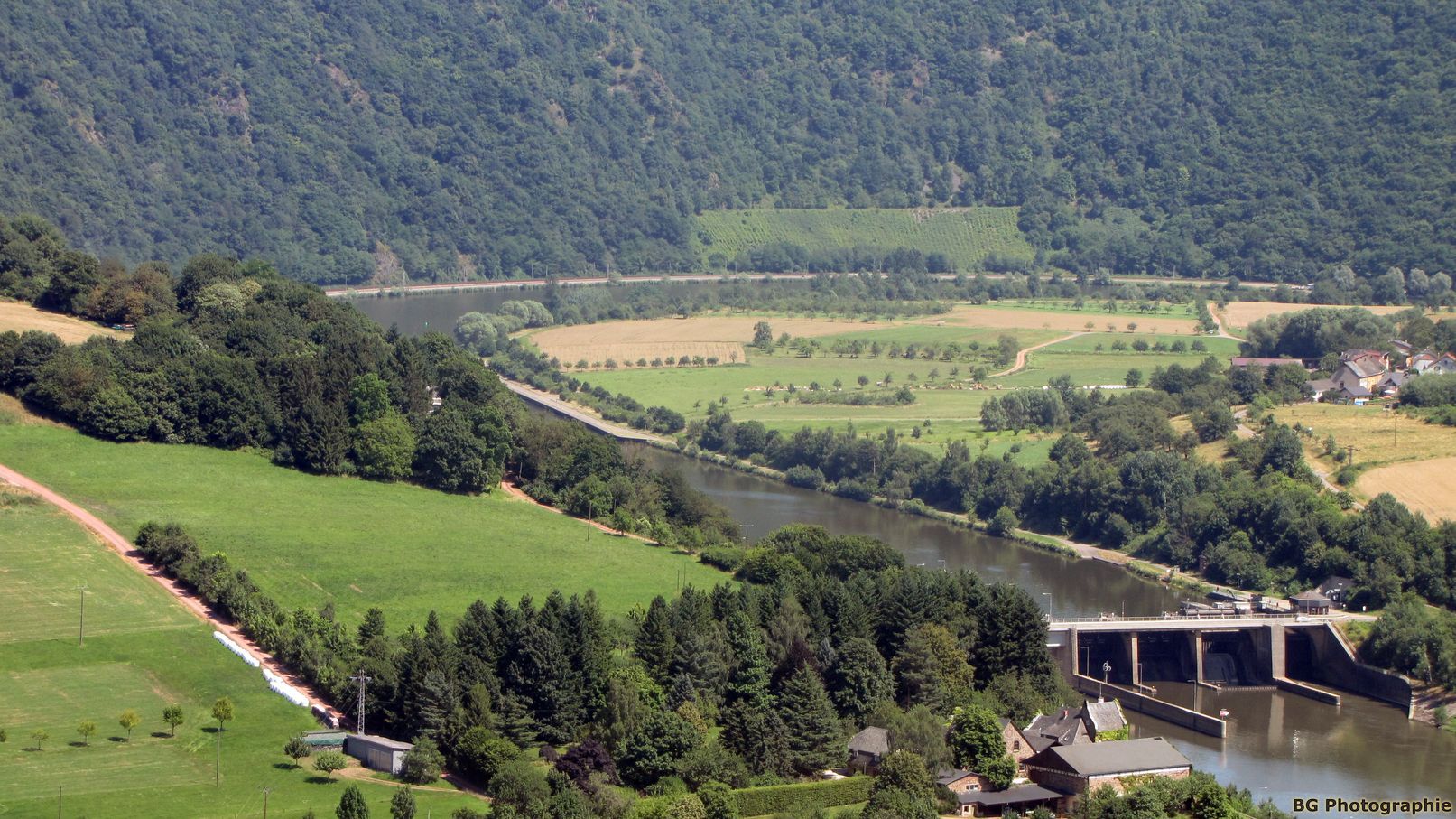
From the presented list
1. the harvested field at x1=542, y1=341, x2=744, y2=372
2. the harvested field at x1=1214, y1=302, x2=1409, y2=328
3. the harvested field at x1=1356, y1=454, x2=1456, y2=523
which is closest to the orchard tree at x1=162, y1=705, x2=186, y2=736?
the harvested field at x1=1356, y1=454, x2=1456, y2=523

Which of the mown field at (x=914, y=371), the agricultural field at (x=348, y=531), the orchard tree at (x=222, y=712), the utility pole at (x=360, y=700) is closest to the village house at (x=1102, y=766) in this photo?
the utility pole at (x=360, y=700)

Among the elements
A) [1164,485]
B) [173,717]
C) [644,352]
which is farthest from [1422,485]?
[644,352]

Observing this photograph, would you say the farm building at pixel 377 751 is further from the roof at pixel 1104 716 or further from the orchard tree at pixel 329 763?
the roof at pixel 1104 716

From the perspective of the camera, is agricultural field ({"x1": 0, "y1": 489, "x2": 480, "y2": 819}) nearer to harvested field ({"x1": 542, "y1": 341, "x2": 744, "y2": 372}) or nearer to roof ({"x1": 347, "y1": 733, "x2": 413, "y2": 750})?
roof ({"x1": 347, "y1": 733, "x2": 413, "y2": 750})

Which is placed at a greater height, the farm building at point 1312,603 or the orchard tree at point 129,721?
the farm building at point 1312,603

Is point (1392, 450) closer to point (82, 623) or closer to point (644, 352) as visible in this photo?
point (644, 352)
